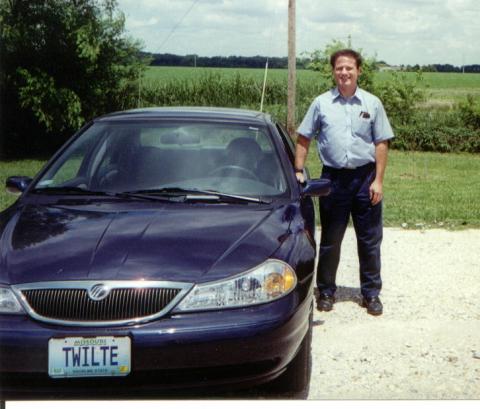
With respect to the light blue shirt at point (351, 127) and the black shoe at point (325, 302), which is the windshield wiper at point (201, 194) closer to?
the light blue shirt at point (351, 127)

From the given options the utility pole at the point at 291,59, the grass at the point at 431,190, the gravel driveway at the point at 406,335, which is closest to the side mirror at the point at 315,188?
the gravel driveway at the point at 406,335

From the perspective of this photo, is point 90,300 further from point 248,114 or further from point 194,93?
point 194,93

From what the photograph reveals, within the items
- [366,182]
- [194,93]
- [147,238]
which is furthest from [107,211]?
[194,93]

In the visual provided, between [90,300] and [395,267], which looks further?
[395,267]

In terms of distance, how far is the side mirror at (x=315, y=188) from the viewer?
4320mm

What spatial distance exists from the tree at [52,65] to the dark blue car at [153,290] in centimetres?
1860

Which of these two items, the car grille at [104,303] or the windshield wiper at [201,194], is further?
the windshield wiper at [201,194]

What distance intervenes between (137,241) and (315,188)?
144cm

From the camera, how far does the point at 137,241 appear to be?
330cm

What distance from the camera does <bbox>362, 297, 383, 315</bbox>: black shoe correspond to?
5238 mm

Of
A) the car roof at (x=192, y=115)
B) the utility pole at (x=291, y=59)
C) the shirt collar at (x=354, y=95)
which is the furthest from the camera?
the utility pole at (x=291, y=59)

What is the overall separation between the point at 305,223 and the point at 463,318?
1.90 metres

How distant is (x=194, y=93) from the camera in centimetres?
2936

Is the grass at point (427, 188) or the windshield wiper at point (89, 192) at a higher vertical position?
the windshield wiper at point (89, 192)
